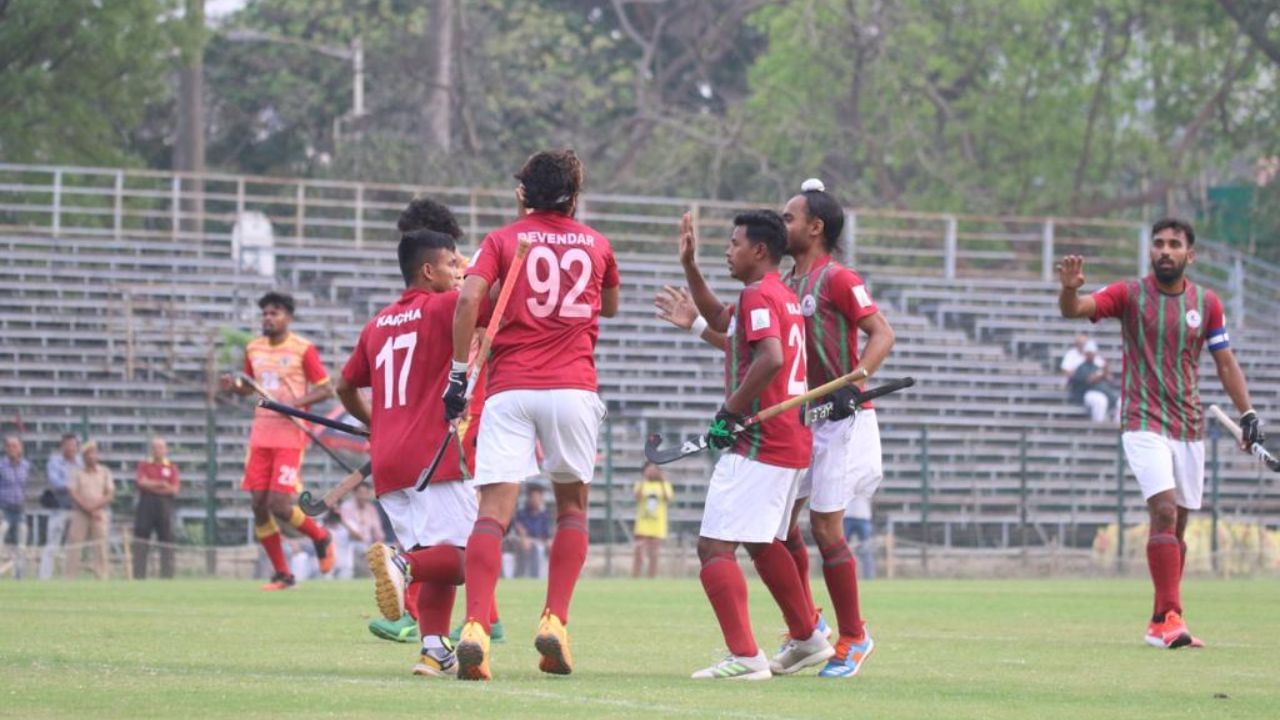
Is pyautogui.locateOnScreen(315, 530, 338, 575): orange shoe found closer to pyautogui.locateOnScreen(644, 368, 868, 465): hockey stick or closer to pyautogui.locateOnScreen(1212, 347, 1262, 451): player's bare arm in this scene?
pyautogui.locateOnScreen(1212, 347, 1262, 451): player's bare arm

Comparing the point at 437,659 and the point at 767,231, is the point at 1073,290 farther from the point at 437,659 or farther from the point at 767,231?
the point at 437,659

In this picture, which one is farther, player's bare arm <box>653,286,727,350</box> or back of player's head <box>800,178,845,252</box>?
back of player's head <box>800,178,845,252</box>

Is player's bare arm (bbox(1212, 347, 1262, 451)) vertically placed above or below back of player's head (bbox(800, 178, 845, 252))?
below

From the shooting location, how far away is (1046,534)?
31.0 metres

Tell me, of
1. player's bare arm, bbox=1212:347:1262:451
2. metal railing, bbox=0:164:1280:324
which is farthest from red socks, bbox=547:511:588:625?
metal railing, bbox=0:164:1280:324

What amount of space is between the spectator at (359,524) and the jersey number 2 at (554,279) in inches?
688

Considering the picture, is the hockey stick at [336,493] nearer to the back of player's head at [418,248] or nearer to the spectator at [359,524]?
the back of player's head at [418,248]

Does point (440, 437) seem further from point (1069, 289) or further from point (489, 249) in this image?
point (1069, 289)

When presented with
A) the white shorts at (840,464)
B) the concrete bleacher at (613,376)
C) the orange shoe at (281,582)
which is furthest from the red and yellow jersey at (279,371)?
the concrete bleacher at (613,376)

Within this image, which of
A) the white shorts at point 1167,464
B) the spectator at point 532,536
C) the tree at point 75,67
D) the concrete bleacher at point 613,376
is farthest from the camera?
the tree at point 75,67

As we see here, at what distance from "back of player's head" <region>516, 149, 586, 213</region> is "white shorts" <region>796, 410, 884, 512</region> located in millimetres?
1714

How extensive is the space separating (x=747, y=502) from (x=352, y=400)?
Answer: 2145 millimetres

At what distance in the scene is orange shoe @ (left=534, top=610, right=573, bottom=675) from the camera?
30.5 feet

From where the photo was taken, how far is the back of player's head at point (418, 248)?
33.9ft
